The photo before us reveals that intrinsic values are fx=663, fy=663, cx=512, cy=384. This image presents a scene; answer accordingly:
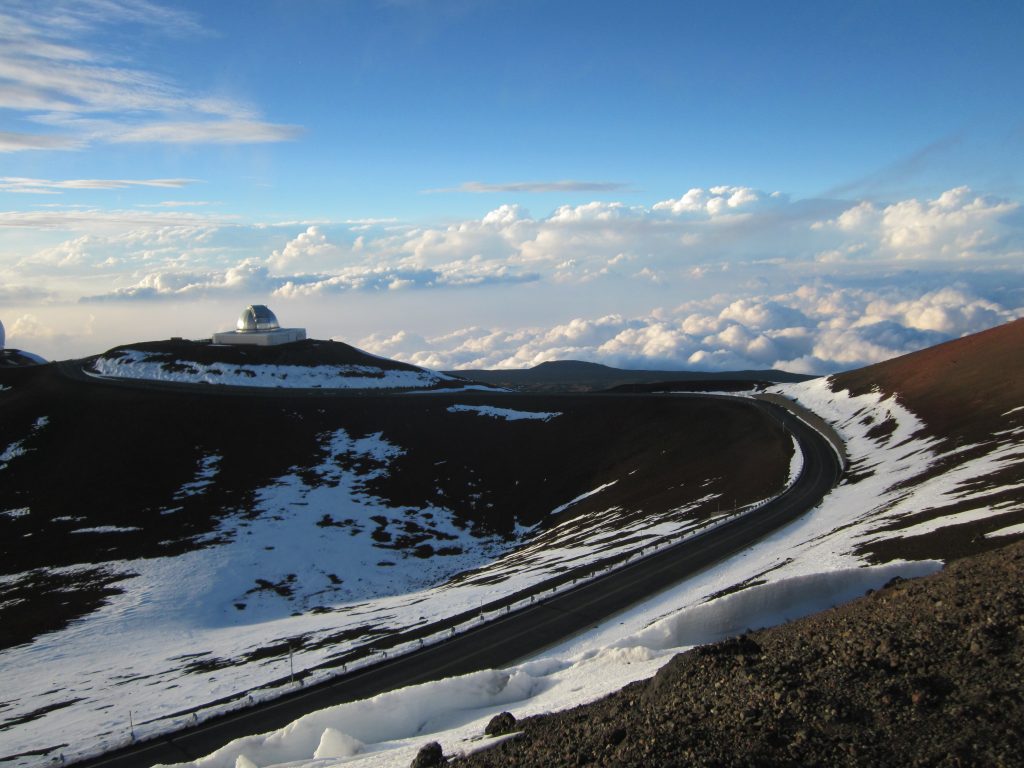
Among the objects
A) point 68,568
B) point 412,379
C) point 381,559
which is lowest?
point 381,559

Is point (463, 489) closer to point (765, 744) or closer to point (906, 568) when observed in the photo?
point (906, 568)

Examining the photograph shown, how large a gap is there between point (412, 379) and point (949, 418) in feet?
270

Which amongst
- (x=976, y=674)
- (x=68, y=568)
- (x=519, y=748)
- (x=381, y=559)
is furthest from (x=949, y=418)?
(x=68, y=568)

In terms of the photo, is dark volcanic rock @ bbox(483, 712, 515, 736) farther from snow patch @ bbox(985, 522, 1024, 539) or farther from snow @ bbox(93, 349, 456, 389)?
snow @ bbox(93, 349, 456, 389)

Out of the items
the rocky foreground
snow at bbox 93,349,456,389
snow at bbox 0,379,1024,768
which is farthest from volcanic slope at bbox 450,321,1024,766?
snow at bbox 93,349,456,389

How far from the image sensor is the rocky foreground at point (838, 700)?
1005 cm

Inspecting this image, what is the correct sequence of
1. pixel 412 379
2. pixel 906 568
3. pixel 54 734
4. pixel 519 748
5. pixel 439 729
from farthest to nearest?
pixel 412 379 → pixel 54 734 → pixel 906 568 → pixel 439 729 → pixel 519 748

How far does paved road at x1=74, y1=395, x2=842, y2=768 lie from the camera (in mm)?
24250

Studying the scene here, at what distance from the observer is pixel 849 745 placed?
1005cm

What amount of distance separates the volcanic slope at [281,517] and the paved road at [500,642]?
193cm

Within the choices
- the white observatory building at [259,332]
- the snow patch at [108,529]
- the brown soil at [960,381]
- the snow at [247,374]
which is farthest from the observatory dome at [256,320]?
the brown soil at [960,381]

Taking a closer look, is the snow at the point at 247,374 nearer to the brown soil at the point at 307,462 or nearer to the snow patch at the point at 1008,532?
the brown soil at the point at 307,462

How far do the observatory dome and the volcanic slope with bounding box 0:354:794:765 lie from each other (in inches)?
1332

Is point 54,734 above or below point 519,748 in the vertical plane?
A: below
